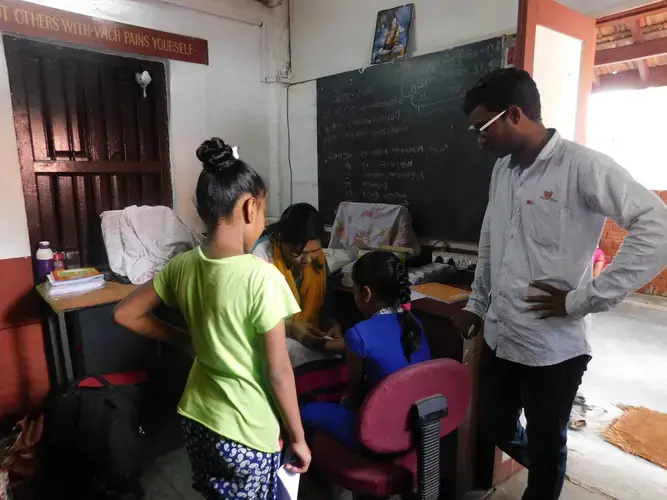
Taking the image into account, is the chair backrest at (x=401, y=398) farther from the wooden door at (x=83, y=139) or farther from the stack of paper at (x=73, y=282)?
the wooden door at (x=83, y=139)

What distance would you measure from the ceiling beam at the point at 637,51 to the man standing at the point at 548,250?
4233mm

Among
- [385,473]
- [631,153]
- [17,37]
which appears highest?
[17,37]

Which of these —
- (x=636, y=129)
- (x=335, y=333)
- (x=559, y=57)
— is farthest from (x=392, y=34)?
(x=636, y=129)

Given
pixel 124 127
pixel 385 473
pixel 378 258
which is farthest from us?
pixel 124 127

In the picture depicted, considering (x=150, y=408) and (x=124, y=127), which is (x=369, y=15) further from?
(x=150, y=408)

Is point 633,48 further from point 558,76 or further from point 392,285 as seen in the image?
point 392,285

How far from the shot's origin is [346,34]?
3.10 metres

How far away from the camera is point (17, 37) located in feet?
7.88

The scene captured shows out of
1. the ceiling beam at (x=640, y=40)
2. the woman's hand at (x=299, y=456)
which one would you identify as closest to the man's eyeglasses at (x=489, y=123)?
the woman's hand at (x=299, y=456)

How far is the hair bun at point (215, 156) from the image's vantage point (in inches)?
40.2

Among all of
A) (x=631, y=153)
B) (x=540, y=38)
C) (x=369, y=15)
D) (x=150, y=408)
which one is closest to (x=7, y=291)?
(x=150, y=408)

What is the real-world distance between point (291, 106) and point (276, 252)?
1947 mm

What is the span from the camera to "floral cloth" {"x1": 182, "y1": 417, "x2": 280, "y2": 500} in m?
1.07

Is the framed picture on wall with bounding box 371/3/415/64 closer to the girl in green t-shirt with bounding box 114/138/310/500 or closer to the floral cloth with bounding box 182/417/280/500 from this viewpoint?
the girl in green t-shirt with bounding box 114/138/310/500
